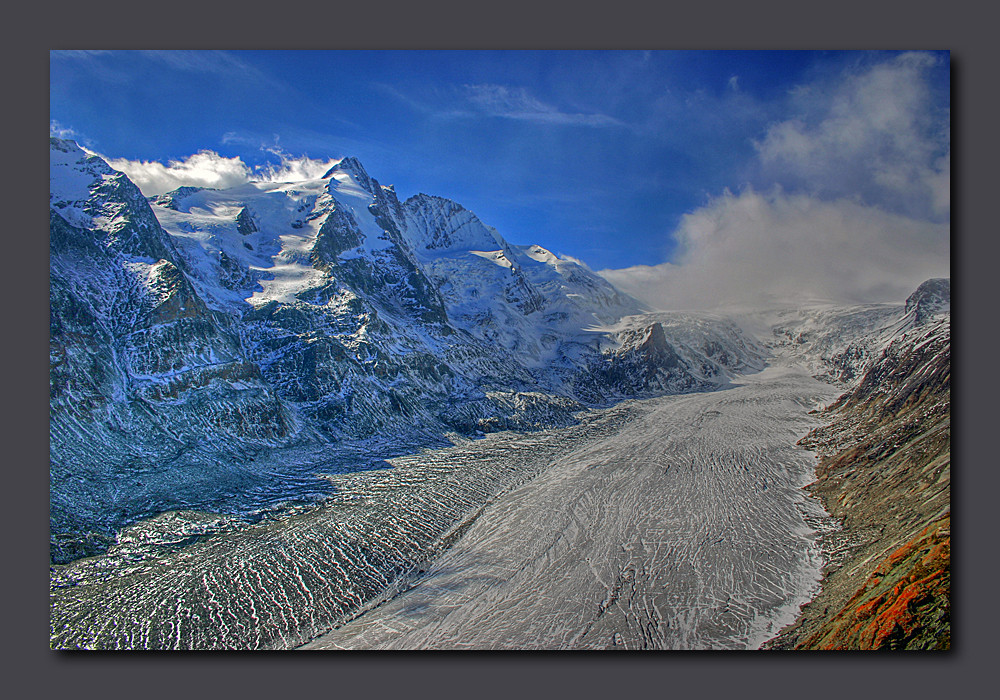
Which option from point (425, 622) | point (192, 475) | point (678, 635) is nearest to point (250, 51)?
point (425, 622)

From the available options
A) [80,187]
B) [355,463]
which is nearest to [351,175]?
[80,187]

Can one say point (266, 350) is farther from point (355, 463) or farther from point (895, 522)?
point (895, 522)

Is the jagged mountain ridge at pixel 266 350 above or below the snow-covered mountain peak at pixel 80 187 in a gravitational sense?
below

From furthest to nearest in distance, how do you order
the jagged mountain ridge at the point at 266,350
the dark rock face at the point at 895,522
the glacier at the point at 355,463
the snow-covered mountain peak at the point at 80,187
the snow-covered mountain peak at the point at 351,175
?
the snow-covered mountain peak at the point at 351,175, the snow-covered mountain peak at the point at 80,187, the jagged mountain ridge at the point at 266,350, the glacier at the point at 355,463, the dark rock face at the point at 895,522

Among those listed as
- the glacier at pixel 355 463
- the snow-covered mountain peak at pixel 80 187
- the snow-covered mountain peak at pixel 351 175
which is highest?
the snow-covered mountain peak at pixel 351 175

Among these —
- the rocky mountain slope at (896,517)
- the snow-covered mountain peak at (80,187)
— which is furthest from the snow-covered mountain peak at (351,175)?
the rocky mountain slope at (896,517)

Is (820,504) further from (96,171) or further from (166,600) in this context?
(96,171)

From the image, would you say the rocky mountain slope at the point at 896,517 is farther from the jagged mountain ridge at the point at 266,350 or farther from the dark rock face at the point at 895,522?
the jagged mountain ridge at the point at 266,350
